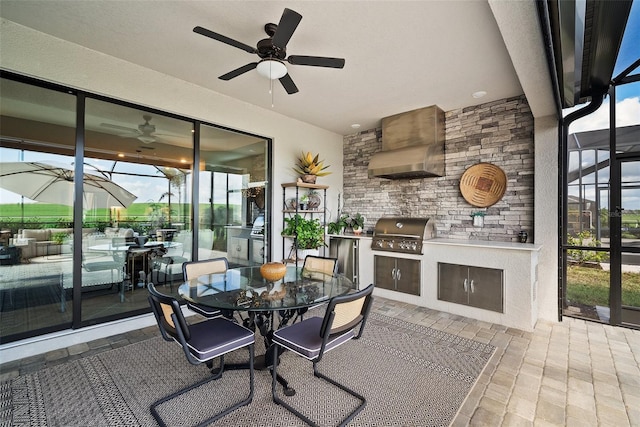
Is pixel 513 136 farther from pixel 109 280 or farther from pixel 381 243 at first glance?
pixel 109 280

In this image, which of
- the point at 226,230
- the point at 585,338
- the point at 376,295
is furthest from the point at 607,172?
the point at 226,230

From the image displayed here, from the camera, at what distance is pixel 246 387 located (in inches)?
83.0

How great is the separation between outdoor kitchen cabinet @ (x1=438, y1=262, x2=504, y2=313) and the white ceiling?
201 centimetres

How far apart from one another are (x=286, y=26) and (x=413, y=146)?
2.90m

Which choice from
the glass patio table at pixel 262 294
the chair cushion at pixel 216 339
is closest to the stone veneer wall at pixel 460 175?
the glass patio table at pixel 262 294

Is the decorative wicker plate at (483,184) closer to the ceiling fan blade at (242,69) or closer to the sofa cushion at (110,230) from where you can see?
the ceiling fan blade at (242,69)

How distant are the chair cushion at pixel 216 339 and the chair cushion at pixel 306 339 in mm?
225

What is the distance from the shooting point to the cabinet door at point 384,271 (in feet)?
13.9

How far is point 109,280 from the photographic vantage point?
3.27m

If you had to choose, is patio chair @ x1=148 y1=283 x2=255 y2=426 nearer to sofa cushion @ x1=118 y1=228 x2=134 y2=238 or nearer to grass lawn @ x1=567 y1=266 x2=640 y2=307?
sofa cushion @ x1=118 y1=228 x2=134 y2=238

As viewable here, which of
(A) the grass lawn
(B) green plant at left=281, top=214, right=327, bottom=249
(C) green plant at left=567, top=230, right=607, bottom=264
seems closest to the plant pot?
(B) green plant at left=281, top=214, right=327, bottom=249

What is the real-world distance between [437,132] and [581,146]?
5.37 ft

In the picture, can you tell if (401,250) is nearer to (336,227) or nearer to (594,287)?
(336,227)

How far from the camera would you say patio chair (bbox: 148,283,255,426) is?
1679mm
